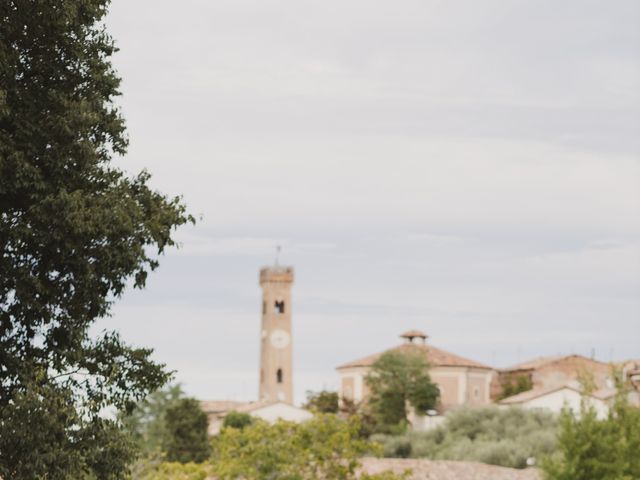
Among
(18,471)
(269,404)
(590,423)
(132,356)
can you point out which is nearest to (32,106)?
(132,356)

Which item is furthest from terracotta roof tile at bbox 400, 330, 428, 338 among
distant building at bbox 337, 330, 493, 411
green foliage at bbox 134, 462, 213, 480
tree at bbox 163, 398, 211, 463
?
green foliage at bbox 134, 462, 213, 480

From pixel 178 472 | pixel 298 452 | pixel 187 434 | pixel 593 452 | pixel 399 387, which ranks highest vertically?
pixel 399 387

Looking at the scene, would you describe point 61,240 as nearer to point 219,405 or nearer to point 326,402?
point 326,402

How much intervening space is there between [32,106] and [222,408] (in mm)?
102207

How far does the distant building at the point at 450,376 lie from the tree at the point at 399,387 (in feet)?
20.9

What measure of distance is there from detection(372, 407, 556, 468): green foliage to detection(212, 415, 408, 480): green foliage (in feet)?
82.8

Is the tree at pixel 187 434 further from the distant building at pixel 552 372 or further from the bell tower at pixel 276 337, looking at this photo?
the bell tower at pixel 276 337

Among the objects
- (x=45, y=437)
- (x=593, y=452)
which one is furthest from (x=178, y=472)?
(x=45, y=437)

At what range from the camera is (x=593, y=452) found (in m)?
34.1

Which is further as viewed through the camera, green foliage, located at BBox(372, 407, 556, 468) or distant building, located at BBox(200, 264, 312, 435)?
distant building, located at BBox(200, 264, 312, 435)

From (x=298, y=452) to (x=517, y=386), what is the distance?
6463cm

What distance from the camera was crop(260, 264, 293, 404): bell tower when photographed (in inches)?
4675

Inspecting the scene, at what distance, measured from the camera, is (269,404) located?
97438mm

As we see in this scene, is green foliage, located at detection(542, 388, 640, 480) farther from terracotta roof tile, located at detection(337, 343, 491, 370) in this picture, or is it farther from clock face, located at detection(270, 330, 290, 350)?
clock face, located at detection(270, 330, 290, 350)
